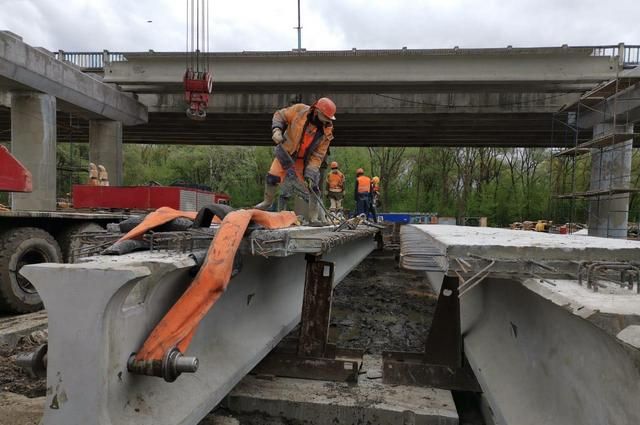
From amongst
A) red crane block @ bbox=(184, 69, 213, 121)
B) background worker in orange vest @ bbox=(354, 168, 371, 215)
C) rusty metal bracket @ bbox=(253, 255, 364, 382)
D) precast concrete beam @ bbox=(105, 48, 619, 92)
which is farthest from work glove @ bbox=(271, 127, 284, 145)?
precast concrete beam @ bbox=(105, 48, 619, 92)

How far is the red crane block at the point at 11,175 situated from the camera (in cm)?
572

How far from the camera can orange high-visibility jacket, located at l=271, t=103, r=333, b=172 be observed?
6.22 metres

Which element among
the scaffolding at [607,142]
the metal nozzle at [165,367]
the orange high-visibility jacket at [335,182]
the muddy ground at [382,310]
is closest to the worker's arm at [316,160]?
the muddy ground at [382,310]

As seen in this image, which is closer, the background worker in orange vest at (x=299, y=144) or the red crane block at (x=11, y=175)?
the red crane block at (x=11, y=175)

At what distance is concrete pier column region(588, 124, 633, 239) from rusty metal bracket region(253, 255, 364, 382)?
15.8m

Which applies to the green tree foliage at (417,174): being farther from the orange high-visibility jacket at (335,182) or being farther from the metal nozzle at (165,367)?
the metal nozzle at (165,367)

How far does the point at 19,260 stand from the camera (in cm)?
569

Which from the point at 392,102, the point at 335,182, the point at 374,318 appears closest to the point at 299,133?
the point at 374,318

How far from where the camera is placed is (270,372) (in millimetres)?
3447

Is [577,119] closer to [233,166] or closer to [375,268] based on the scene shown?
[375,268]

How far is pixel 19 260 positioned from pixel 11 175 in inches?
41.9

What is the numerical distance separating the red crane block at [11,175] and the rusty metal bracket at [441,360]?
505 centimetres

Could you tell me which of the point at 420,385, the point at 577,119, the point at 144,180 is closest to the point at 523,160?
the point at 577,119

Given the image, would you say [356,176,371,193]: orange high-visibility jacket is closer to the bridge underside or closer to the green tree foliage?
the bridge underside
